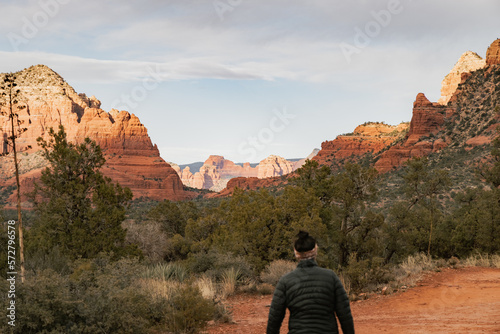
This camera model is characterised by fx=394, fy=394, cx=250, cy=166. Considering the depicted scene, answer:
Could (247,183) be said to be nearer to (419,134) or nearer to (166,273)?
(419,134)

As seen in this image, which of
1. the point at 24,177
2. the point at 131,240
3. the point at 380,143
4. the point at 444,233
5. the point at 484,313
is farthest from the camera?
the point at 380,143

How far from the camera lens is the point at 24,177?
311 feet

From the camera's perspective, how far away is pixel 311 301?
3.49 meters

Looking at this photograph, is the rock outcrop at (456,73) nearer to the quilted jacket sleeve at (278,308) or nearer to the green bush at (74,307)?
the green bush at (74,307)

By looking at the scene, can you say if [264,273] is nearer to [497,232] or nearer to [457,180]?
[497,232]

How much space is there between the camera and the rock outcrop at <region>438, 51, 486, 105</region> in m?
119

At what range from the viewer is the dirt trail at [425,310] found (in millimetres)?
8250

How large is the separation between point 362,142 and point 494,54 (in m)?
40.3

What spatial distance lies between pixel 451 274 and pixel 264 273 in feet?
21.4

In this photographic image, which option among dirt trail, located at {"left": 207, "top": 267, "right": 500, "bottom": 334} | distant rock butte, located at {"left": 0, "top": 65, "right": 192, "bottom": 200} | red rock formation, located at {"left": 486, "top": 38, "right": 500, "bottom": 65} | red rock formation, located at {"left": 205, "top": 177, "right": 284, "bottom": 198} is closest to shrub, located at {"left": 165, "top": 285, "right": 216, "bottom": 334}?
dirt trail, located at {"left": 207, "top": 267, "right": 500, "bottom": 334}

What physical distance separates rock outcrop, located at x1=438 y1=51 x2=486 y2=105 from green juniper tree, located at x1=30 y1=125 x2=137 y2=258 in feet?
406

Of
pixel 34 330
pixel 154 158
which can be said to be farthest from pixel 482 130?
pixel 154 158

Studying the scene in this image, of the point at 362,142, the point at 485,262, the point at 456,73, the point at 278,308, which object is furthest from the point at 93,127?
the point at 278,308

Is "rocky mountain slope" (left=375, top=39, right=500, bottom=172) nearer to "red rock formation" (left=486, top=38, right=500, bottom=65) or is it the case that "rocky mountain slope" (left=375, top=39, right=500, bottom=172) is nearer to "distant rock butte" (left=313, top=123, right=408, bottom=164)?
"red rock formation" (left=486, top=38, right=500, bottom=65)
